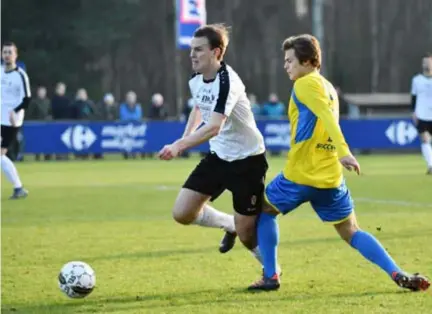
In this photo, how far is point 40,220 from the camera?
13367mm

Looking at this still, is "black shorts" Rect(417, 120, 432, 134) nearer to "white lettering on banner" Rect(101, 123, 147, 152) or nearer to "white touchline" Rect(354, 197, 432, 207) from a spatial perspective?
"white touchline" Rect(354, 197, 432, 207)

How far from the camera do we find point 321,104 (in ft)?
24.9

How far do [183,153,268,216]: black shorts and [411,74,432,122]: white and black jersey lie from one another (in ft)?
39.7

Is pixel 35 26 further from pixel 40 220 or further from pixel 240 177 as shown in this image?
pixel 240 177

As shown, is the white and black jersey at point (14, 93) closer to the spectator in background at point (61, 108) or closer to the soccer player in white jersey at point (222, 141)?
the soccer player in white jersey at point (222, 141)

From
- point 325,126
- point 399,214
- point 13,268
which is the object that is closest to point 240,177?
point 325,126

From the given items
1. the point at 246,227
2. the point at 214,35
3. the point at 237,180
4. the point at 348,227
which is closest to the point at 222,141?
the point at 237,180

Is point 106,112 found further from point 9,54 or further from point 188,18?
point 9,54

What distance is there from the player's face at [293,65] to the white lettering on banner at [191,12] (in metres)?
19.2

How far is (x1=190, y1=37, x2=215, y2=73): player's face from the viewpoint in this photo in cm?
816

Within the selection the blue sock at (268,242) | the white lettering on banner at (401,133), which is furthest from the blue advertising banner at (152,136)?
the blue sock at (268,242)

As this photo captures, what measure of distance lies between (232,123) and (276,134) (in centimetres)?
2061

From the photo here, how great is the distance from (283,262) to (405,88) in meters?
41.1

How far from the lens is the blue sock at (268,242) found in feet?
26.5
